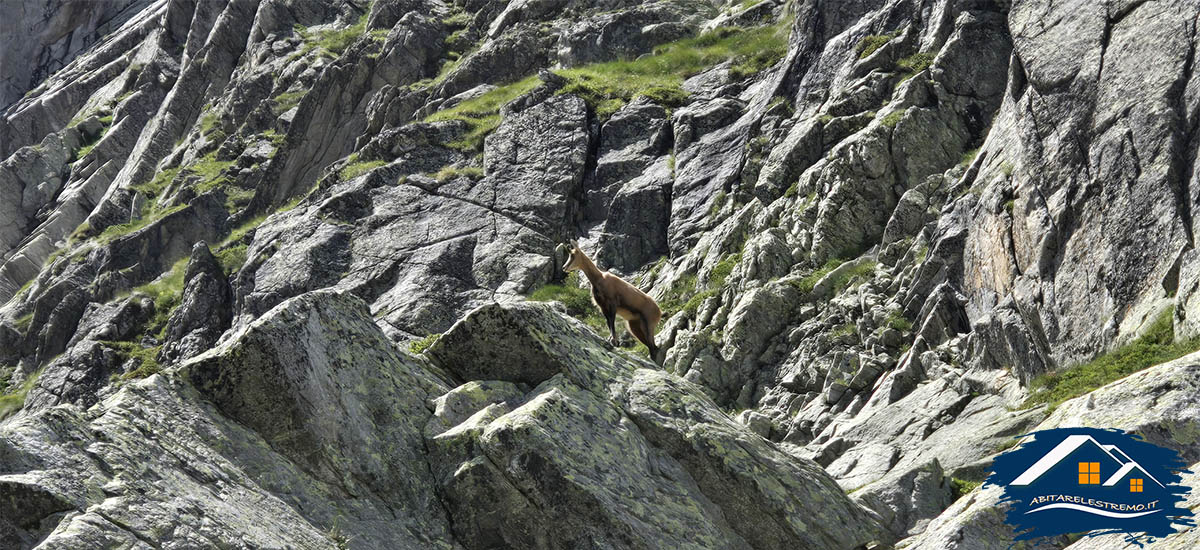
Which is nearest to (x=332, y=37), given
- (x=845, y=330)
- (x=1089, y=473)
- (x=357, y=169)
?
(x=357, y=169)

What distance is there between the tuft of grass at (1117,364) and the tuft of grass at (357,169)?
3560cm

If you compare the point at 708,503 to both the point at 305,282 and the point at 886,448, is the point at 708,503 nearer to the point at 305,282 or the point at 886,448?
the point at 886,448

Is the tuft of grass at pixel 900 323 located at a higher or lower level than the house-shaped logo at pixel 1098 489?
higher

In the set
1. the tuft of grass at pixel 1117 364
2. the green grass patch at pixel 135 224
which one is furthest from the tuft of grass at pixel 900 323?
the green grass patch at pixel 135 224

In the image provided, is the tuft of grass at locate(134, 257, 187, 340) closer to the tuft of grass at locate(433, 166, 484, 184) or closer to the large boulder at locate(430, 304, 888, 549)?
the tuft of grass at locate(433, 166, 484, 184)

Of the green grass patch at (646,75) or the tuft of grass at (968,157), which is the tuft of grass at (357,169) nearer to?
the green grass patch at (646,75)

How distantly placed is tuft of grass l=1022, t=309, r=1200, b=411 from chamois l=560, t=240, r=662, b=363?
335 inches

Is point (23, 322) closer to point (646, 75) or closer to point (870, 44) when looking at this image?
point (646, 75)

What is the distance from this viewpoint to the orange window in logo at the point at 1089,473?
12773 millimetres

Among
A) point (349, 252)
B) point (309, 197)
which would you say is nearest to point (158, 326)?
point (309, 197)

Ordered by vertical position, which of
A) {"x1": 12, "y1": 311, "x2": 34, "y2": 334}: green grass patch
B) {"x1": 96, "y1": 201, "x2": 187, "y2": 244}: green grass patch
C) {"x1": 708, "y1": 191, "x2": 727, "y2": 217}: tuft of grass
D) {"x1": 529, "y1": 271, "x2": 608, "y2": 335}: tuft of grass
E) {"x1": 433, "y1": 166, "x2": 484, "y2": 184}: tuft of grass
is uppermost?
{"x1": 96, "y1": 201, "x2": 187, "y2": 244}: green grass patch

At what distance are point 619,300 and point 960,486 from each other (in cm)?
954

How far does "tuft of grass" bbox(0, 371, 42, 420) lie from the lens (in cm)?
4791

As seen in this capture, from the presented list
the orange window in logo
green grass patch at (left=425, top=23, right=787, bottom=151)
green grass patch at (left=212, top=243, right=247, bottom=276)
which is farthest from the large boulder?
green grass patch at (left=212, top=243, right=247, bottom=276)
